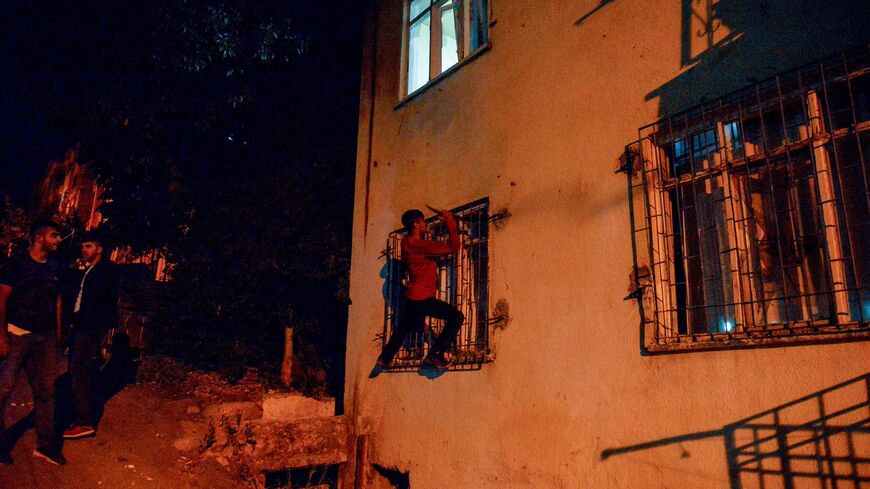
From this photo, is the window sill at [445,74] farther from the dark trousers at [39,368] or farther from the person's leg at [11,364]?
the person's leg at [11,364]

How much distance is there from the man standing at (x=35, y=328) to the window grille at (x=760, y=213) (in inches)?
190

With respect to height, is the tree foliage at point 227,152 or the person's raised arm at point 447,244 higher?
the tree foliage at point 227,152

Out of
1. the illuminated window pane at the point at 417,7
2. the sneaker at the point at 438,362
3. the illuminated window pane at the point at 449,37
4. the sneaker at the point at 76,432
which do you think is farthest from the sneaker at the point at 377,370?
the illuminated window pane at the point at 417,7

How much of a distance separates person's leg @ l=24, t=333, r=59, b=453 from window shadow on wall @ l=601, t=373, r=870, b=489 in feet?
16.8

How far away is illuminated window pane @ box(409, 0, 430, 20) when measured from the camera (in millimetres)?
7258

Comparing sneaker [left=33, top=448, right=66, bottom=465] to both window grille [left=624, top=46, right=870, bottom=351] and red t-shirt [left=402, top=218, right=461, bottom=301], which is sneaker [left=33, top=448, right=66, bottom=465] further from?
window grille [left=624, top=46, right=870, bottom=351]

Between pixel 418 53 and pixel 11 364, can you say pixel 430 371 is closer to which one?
pixel 11 364

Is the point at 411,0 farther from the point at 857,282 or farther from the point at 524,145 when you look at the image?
the point at 857,282

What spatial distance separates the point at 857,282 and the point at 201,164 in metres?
9.39

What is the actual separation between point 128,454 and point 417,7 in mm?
6046

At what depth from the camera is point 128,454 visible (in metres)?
5.67

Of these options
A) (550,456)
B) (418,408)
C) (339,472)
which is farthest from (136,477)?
(550,456)

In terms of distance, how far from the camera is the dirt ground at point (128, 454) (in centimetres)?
503

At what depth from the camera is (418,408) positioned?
218 inches
